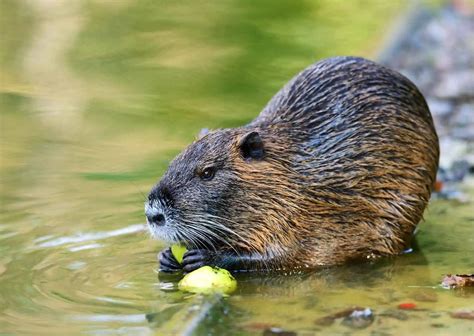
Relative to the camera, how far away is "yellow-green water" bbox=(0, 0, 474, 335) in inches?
206

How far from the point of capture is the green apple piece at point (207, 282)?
18.3ft

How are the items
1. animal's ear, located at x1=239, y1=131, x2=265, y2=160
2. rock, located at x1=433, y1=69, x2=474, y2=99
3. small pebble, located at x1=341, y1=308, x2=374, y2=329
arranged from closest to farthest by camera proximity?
small pebble, located at x1=341, y1=308, x2=374, y2=329, animal's ear, located at x1=239, y1=131, x2=265, y2=160, rock, located at x1=433, y1=69, x2=474, y2=99

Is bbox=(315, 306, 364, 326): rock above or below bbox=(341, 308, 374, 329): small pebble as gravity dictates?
above

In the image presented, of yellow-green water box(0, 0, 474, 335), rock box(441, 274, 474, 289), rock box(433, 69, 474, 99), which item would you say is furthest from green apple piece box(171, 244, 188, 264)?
rock box(433, 69, 474, 99)

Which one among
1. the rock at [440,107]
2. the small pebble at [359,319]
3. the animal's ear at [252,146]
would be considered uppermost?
the rock at [440,107]

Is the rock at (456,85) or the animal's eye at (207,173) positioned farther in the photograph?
the rock at (456,85)

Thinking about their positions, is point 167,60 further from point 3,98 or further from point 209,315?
point 209,315

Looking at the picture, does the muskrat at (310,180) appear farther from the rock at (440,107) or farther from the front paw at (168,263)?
the rock at (440,107)

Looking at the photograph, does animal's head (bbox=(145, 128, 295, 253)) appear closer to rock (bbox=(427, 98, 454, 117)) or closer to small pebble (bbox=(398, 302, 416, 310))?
small pebble (bbox=(398, 302, 416, 310))

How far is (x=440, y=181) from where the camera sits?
7.75 meters

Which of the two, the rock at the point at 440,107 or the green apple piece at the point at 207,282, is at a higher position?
the rock at the point at 440,107

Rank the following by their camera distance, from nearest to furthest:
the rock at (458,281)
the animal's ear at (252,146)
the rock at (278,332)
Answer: the rock at (278,332)
the rock at (458,281)
the animal's ear at (252,146)

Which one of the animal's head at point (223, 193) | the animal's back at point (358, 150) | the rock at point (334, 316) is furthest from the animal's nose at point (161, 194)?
the rock at point (334, 316)

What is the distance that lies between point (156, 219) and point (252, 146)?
730 millimetres
